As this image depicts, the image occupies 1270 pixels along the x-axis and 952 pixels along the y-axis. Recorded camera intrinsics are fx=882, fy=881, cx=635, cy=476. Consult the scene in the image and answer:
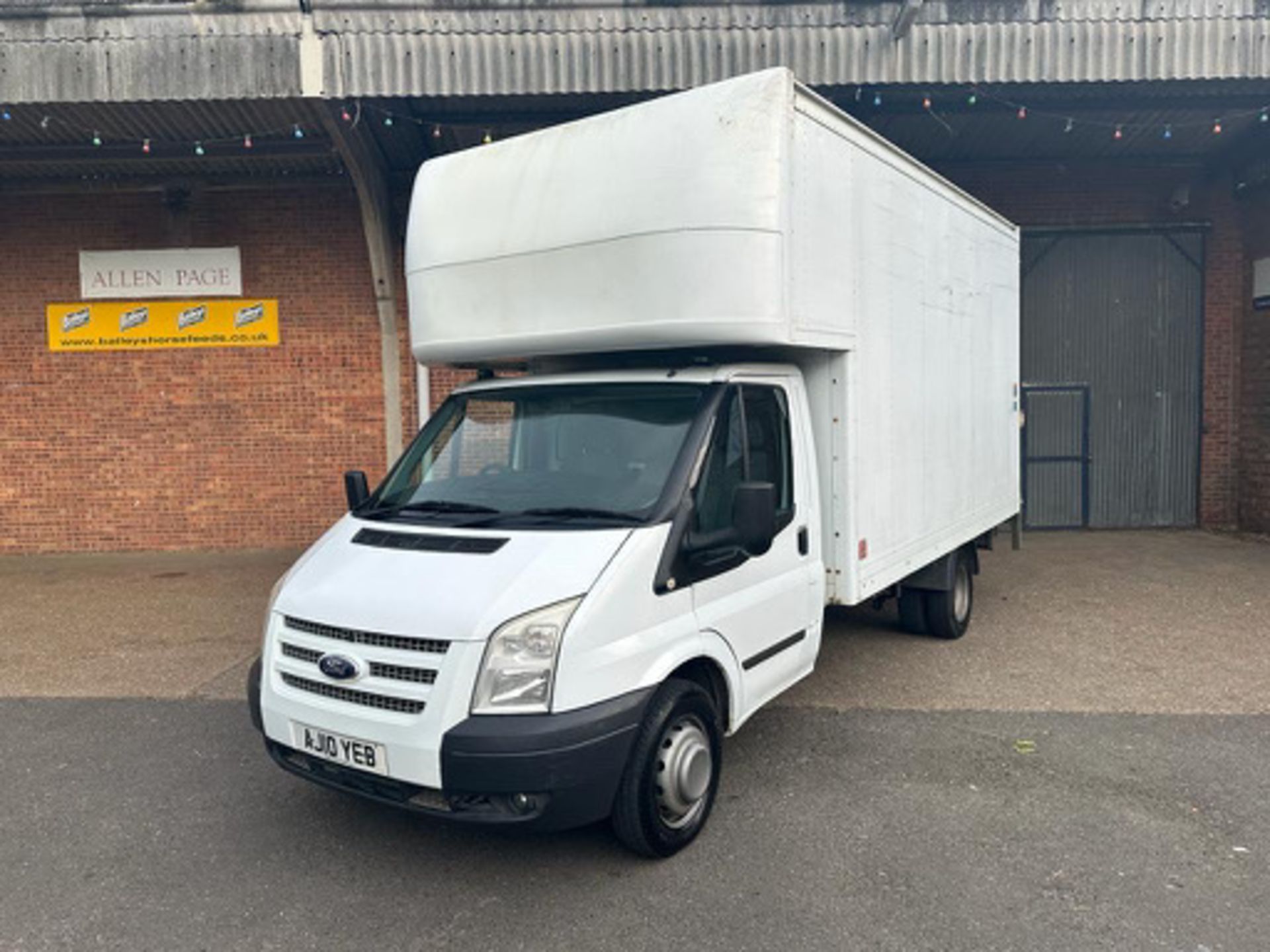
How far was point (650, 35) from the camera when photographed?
8.28m

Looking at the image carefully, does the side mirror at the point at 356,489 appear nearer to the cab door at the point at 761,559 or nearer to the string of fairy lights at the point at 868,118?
the cab door at the point at 761,559

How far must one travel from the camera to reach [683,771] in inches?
136

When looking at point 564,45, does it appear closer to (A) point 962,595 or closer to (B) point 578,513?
(A) point 962,595

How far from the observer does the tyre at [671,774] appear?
331 centimetres

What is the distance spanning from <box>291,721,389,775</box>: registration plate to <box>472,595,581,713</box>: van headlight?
424 millimetres

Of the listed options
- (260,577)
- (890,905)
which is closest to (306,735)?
(890,905)

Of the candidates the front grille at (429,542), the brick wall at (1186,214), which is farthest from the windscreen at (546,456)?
the brick wall at (1186,214)

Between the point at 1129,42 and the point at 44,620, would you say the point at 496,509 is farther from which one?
the point at 1129,42

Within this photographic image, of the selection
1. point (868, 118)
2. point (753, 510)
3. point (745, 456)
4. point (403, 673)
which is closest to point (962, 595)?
point (745, 456)

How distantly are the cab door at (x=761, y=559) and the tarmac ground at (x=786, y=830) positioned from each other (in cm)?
64

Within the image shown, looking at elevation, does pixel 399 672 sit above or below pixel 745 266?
below

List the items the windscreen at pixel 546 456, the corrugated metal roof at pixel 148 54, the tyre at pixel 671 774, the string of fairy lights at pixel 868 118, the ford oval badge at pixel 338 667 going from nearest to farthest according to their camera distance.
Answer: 1. the ford oval badge at pixel 338 667
2. the tyre at pixel 671 774
3. the windscreen at pixel 546 456
4. the corrugated metal roof at pixel 148 54
5. the string of fairy lights at pixel 868 118

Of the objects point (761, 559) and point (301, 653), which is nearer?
point (301, 653)

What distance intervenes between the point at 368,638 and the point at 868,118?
874 centimetres
